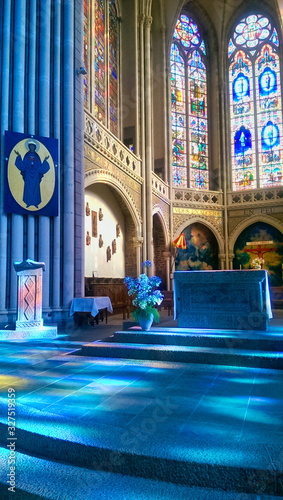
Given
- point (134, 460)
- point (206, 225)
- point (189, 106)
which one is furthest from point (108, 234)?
point (134, 460)

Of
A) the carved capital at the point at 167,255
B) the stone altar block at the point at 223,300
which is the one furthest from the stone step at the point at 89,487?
the carved capital at the point at 167,255

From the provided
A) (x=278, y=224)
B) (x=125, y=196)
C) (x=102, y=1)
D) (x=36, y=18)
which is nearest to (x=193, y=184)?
(x=278, y=224)

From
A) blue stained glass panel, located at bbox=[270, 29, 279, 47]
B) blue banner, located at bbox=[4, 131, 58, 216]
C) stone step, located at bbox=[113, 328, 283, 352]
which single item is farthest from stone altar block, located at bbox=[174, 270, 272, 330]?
blue stained glass panel, located at bbox=[270, 29, 279, 47]

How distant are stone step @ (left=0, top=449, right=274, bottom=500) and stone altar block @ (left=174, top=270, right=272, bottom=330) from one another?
4306mm

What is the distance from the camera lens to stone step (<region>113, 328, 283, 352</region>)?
15.7ft

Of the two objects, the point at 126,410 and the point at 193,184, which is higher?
the point at 193,184

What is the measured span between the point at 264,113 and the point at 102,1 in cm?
983

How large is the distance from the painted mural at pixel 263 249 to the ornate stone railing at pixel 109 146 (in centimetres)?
740

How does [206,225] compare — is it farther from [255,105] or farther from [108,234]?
[108,234]

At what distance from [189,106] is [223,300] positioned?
51.1ft

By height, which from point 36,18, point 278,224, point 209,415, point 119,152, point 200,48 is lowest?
point 209,415

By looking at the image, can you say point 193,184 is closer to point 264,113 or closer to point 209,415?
point 264,113

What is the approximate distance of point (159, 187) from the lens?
54.4ft

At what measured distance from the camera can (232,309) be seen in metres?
6.20
